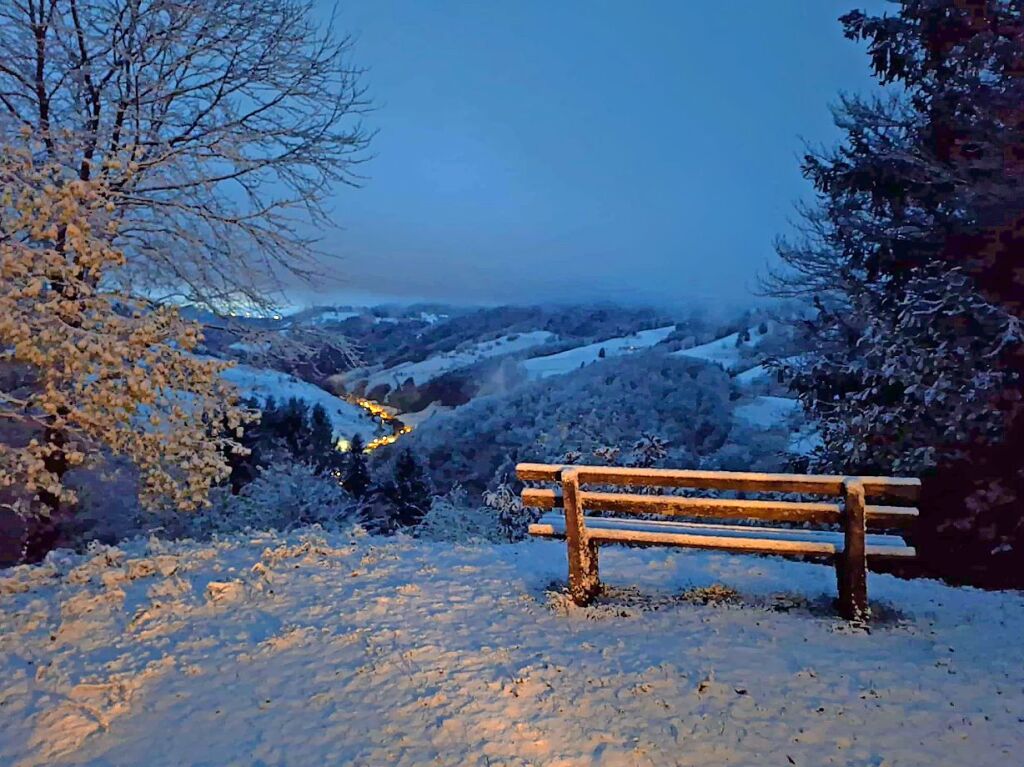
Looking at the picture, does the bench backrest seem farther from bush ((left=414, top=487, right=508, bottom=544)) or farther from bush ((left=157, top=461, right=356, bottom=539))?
bush ((left=414, top=487, right=508, bottom=544))

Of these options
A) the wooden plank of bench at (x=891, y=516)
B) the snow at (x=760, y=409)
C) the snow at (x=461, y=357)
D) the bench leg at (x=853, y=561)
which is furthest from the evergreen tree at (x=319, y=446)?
the wooden plank of bench at (x=891, y=516)

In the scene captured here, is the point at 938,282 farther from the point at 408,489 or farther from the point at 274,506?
the point at 408,489

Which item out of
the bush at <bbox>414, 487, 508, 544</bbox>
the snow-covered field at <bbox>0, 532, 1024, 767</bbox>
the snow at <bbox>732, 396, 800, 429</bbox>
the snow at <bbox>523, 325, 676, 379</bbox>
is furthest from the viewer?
the snow at <bbox>523, 325, 676, 379</bbox>

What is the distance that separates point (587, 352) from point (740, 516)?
46.4 m

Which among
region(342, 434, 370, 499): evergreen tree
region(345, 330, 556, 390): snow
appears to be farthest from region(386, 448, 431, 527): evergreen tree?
region(345, 330, 556, 390): snow

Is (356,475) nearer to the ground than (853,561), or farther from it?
nearer to the ground

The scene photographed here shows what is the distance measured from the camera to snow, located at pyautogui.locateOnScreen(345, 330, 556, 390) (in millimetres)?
56031

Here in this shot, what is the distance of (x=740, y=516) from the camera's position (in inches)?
223

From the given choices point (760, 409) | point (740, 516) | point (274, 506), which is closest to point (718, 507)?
point (740, 516)

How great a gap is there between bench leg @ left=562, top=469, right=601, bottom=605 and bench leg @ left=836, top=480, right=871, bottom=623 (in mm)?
1978

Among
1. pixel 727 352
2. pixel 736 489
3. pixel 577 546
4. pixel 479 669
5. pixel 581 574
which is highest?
pixel 727 352

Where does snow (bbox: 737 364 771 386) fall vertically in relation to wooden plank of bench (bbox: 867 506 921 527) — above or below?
below

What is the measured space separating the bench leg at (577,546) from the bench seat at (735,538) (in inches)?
5.2

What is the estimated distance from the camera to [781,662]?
4.76 meters
